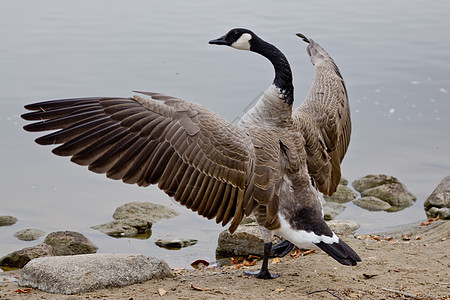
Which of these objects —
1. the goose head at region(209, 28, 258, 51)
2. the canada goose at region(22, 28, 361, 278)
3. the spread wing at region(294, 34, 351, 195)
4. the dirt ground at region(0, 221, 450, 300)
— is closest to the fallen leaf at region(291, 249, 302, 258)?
the dirt ground at region(0, 221, 450, 300)

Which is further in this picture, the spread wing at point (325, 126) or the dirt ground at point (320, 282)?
the spread wing at point (325, 126)

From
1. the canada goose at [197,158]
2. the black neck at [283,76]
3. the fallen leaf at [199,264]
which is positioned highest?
the black neck at [283,76]

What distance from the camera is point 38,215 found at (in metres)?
9.15

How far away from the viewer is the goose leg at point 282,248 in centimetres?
703

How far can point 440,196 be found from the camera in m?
9.73

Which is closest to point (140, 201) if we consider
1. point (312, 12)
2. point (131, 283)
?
point (131, 283)

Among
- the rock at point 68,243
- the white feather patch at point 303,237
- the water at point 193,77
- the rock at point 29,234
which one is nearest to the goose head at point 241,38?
the white feather patch at point 303,237

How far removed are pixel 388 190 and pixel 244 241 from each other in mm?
3106

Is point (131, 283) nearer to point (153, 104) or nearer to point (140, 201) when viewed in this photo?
point (153, 104)

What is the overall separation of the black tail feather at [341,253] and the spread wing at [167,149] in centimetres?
76

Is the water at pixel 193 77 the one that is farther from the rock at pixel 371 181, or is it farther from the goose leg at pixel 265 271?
the goose leg at pixel 265 271

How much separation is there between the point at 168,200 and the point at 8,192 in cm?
230

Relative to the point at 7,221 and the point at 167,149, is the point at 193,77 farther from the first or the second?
the point at 167,149

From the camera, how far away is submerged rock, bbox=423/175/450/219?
9.67 meters
